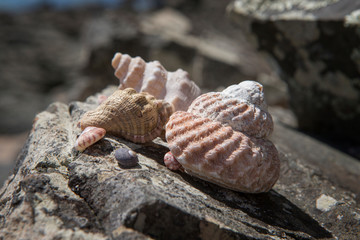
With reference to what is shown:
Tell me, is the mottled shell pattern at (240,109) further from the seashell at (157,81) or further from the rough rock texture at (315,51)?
the rough rock texture at (315,51)

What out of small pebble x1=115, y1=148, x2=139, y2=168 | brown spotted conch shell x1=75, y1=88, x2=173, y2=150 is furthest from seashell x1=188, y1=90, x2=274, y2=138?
small pebble x1=115, y1=148, x2=139, y2=168

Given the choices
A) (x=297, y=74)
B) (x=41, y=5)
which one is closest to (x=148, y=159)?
(x=297, y=74)

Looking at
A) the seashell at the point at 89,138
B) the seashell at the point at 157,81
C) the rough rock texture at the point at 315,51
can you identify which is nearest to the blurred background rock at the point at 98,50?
the rough rock texture at the point at 315,51

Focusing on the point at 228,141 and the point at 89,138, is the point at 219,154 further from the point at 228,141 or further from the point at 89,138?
the point at 89,138

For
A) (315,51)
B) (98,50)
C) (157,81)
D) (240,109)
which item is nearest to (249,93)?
(240,109)

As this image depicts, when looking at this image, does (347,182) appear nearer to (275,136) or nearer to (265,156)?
(275,136)
